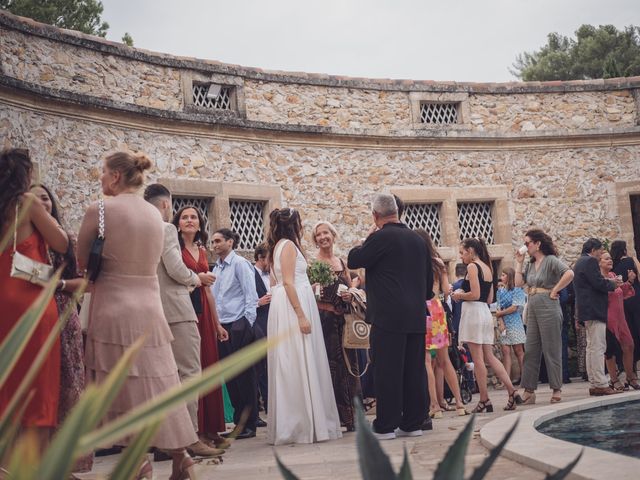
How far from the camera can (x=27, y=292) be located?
4.27 metres

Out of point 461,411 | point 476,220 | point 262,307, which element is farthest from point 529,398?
point 476,220

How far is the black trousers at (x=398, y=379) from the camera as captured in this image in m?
6.57

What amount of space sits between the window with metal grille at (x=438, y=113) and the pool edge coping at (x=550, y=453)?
29.0 ft

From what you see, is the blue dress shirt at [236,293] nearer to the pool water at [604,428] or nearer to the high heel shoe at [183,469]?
the pool water at [604,428]

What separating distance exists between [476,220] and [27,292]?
11.8m

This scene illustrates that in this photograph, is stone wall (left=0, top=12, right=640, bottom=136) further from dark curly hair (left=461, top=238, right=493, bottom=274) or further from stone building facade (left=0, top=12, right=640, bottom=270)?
dark curly hair (left=461, top=238, right=493, bottom=274)

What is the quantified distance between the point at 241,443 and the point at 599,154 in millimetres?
10598

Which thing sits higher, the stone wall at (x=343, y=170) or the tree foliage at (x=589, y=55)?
the tree foliage at (x=589, y=55)

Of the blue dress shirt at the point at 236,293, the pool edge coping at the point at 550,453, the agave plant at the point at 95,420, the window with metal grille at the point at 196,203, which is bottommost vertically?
the pool edge coping at the point at 550,453

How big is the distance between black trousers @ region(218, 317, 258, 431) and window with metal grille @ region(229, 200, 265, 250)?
519cm

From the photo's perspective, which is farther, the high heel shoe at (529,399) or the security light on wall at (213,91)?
the security light on wall at (213,91)

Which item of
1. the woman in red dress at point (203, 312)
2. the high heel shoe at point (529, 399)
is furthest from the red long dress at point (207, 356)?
the high heel shoe at point (529, 399)

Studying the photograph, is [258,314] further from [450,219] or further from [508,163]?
[508,163]

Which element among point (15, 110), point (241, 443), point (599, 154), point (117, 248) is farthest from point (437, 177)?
point (117, 248)
